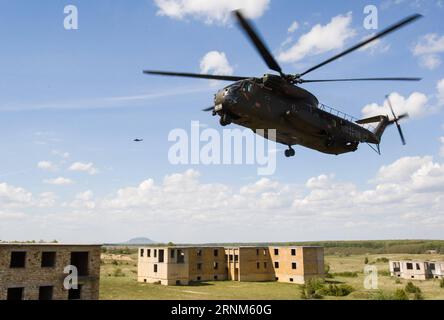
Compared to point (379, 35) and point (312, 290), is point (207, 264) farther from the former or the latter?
point (379, 35)

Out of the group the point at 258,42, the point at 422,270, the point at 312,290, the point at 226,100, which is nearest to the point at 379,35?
the point at 258,42

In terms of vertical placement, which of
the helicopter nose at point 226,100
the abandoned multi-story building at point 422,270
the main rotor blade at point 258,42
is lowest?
the abandoned multi-story building at point 422,270

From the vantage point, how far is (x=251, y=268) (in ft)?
223

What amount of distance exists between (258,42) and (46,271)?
26.4 m

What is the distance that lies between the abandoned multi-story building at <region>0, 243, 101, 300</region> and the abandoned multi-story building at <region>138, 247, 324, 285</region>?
86.4 feet

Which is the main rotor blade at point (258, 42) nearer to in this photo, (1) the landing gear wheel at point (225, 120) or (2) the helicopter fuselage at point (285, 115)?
(2) the helicopter fuselage at point (285, 115)

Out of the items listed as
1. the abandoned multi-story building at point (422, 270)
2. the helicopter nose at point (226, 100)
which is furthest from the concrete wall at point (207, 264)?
Result: the helicopter nose at point (226, 100)

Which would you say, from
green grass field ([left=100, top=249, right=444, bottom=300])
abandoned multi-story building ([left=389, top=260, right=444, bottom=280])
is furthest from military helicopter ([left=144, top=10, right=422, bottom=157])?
abandoned multi-story building ([left=389, top=260, right=444, bottom=280])

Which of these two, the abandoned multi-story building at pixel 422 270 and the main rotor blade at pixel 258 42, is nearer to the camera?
the main rotor blade at pixel 258 42

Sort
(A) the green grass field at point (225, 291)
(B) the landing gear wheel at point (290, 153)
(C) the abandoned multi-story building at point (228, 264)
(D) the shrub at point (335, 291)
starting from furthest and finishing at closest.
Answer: (C) the abandoned multi-story building at point (228, 264)
(D) the shrub at point (335, 291)
(A) the green grass field at point (225, 291)
(B) the landing gear wheel at point (290, 153)

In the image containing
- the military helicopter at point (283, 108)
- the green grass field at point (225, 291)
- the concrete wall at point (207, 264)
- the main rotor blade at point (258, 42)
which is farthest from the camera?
the concrete wall at point (207, 264)

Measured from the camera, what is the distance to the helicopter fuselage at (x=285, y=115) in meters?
20.1

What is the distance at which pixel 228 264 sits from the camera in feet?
229
